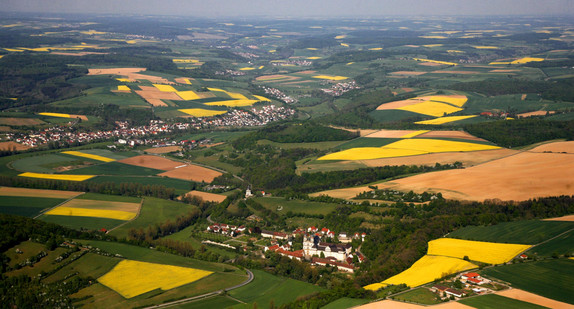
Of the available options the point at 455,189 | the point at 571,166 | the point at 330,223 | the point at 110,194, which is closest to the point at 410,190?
the point at 455,189

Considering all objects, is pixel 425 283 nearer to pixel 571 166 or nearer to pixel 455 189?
pixel 455 189

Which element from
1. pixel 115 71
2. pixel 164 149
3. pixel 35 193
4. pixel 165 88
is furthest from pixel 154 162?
pixel 115 71

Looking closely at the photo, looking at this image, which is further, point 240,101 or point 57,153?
point 240,101

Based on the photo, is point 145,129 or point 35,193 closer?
point 35,193

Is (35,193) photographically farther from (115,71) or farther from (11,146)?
(115,71)

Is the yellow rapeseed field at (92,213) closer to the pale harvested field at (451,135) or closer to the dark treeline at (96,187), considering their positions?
Answer: the dark treeline at (96,187)

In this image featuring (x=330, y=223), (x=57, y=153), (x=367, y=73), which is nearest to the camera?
(x=330, y=223)

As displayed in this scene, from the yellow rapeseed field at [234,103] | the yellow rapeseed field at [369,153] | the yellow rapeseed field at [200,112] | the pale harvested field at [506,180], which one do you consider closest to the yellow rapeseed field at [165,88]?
the yellow rapeseed field at [234,103]
